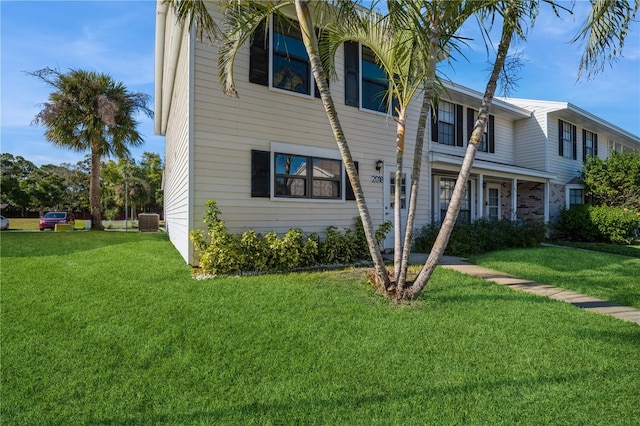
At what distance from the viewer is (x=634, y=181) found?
484 inches

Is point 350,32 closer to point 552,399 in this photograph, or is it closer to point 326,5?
point 326,5

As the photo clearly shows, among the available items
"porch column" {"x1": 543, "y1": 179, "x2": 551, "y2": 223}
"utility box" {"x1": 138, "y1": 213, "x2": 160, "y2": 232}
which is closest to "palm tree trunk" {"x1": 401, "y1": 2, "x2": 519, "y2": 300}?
"porch column" {"x1": 543, "y1": 179, "x2": 551, "y2": 223}

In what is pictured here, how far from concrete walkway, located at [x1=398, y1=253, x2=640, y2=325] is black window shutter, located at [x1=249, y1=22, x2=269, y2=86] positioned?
5139mm

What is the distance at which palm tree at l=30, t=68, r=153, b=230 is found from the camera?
51.8ft

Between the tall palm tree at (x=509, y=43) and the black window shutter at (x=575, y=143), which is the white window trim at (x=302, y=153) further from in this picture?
the black window shutter at (x=575, y=143)

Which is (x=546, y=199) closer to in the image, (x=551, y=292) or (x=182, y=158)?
(x=551, y=292)

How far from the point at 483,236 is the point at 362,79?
211 inches

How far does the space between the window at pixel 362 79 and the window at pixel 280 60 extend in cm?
114

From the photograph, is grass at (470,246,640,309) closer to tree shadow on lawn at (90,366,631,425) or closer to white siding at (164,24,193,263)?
tree shadow on lawn at (90,366,631,425)

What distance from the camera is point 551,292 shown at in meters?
4.99

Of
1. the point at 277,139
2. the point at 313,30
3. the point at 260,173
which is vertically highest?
the point at 313,30

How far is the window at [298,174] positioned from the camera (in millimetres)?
6793

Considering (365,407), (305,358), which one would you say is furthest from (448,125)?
(365,407)

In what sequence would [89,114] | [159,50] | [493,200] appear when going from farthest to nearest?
[89,114] → [493,200] → [159,50]
